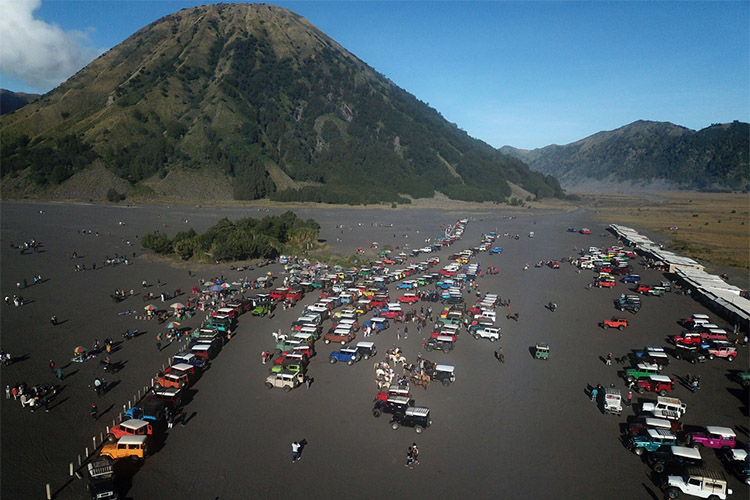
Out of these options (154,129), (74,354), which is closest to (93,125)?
(154,129)

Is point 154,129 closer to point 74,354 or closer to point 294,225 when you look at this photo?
point 294,225

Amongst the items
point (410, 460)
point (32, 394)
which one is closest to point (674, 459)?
point (410, 460)

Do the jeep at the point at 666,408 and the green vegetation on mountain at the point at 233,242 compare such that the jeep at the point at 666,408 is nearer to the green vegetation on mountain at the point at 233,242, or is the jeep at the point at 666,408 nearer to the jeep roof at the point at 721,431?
the jeep roof at the point at 721,431

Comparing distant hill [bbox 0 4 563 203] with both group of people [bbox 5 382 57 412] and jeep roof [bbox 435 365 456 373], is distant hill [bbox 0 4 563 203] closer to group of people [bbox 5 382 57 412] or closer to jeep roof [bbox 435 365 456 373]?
group of people [bbox 5 382 57 412]

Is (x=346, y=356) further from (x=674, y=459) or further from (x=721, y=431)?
(x=721, y=431)

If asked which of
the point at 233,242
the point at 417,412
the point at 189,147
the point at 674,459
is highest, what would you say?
the point at 189,147

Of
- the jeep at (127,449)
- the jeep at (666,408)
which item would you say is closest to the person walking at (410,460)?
the jeep at (127,449)

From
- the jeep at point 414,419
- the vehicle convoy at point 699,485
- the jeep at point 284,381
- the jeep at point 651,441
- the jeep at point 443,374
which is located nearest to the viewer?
the vehicle convoy at point 699,485
